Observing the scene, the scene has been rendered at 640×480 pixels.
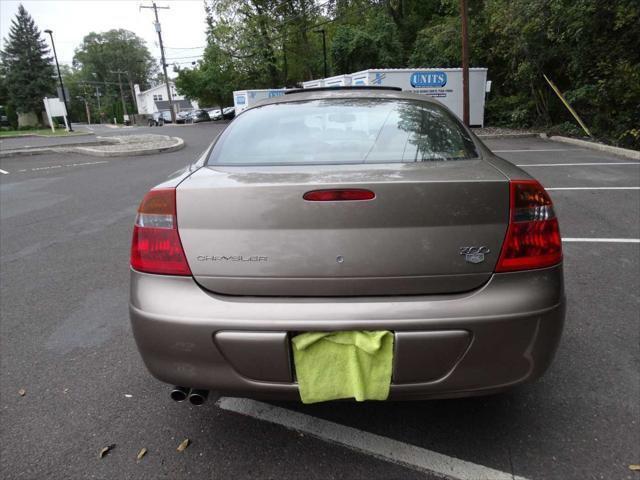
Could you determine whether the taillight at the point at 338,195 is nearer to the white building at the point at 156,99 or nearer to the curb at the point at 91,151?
the curb at the point at 91,151

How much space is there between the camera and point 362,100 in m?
2.70

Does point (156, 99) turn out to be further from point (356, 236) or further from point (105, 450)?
point (356, 236)

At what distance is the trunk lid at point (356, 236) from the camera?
5.63 ft

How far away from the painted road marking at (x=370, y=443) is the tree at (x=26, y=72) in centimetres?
6134

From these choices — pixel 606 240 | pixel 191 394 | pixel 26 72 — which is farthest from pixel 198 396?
pixel 26 72

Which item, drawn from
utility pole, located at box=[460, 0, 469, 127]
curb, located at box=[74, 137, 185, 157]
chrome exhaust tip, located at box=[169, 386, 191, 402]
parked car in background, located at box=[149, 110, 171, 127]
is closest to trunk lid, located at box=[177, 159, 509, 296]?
chrome exhaust tip, located at box=[169, 386, 191, 402]

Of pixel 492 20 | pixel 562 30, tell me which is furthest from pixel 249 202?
pixel 492 20

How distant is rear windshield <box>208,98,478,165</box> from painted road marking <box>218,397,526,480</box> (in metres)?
1.29

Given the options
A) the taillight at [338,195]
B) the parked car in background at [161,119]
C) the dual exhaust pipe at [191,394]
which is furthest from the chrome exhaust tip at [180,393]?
the parked car in background at [161,119]

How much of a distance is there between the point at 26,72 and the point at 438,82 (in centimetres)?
5422

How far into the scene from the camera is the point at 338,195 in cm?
→ 173

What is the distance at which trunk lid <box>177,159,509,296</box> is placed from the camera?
1715mm

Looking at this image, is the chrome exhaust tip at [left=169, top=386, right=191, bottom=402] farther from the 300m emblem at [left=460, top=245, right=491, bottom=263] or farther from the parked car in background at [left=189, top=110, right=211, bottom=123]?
the parked car in background at [left=189, top=110, right=211, bottom=123]

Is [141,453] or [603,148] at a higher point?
[603,148]
